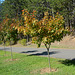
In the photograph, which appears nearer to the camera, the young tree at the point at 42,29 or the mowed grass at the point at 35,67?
the young tree at the point at 42,29

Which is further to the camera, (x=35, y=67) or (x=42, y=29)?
(x=35, y=67)

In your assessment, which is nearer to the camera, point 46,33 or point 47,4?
point 46,33

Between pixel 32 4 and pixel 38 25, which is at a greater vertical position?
pixel 32 4

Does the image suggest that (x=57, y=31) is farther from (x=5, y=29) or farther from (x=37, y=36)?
(x=5, y=29)

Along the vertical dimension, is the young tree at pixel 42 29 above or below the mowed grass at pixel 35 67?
above

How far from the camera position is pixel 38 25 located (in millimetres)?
6094

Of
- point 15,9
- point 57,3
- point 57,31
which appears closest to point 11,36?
point 57,31

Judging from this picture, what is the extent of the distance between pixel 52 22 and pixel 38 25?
29.6 inches

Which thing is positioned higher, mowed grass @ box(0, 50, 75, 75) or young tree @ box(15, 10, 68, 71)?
young tree @ box(15, 10, 68, 71)

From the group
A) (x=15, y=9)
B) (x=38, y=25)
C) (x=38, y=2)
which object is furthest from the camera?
(x=15, y=9)

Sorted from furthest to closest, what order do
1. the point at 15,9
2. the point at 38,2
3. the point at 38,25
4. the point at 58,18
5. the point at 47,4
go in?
the point at 15,9 → the point at 47,4 → the point at 38,2 → the point at 58,18 → the point at 38,25

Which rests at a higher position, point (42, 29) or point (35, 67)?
point (42, 29)

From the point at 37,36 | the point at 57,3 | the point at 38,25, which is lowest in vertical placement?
the point at 37,36

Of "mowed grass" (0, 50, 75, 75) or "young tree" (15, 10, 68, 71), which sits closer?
"young tree" (15, 10, 68, 71)
